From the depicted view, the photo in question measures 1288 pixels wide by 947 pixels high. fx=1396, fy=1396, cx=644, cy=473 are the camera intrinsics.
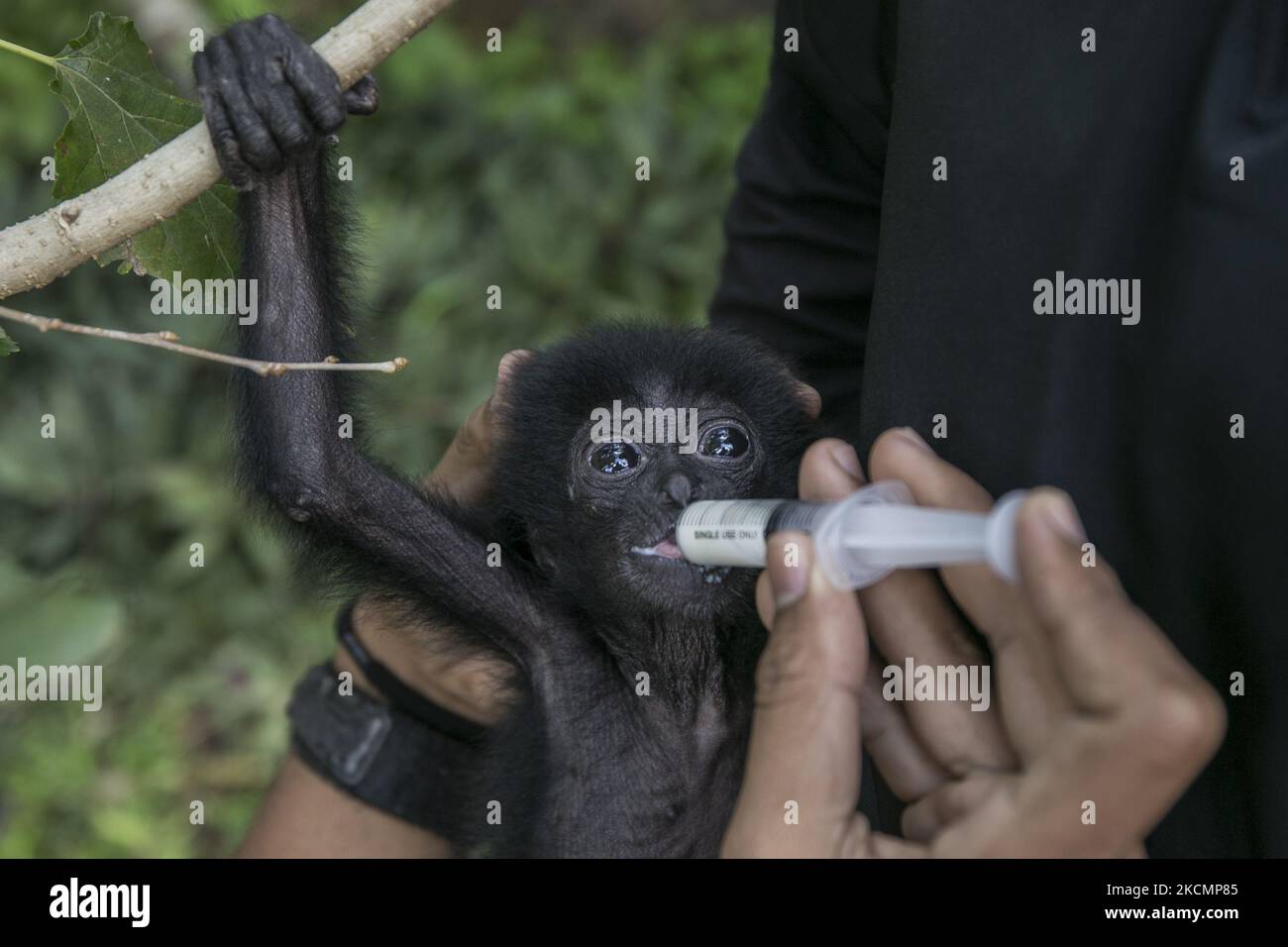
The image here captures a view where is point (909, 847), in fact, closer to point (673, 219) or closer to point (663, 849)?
point (663, 849)

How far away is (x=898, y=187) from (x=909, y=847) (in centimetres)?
74

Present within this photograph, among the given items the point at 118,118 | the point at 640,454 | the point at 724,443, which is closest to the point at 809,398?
the point at 724,443

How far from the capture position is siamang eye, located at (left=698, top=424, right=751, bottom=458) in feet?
6.44

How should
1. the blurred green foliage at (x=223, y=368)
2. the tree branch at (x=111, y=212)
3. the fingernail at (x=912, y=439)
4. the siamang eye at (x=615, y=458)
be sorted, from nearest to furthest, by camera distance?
1. the fingernail at (x=912, y=439)
2. the tree branch at (x=111, y=212)
3. the siamang eye at (x=615, y=458)
4. the blurred green foliage at (x=223, y=368)

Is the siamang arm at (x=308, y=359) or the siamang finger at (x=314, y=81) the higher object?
the siamang finger at (x=314, y=81)

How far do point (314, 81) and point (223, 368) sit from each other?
2.37m

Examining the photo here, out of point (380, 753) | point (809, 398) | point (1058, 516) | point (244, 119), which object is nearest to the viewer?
point (1058, 516)

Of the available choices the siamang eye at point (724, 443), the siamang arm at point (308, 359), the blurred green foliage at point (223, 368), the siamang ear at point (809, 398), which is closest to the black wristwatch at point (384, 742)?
the siamang arm at point (308, 359)

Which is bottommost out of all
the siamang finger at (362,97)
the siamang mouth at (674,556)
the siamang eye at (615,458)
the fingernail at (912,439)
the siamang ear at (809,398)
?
the siamang mouth at (674,556)

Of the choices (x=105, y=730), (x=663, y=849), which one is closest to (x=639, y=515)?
(x=663, y=849)

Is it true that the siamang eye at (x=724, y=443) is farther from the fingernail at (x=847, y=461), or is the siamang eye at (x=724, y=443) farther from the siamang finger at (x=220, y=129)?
the siamang finger at (x=220, y=129)

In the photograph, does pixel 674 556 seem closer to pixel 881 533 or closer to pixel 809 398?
pixel 809 398

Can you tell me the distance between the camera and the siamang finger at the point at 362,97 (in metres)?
1.65

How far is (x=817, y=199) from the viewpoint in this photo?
2.08 m
